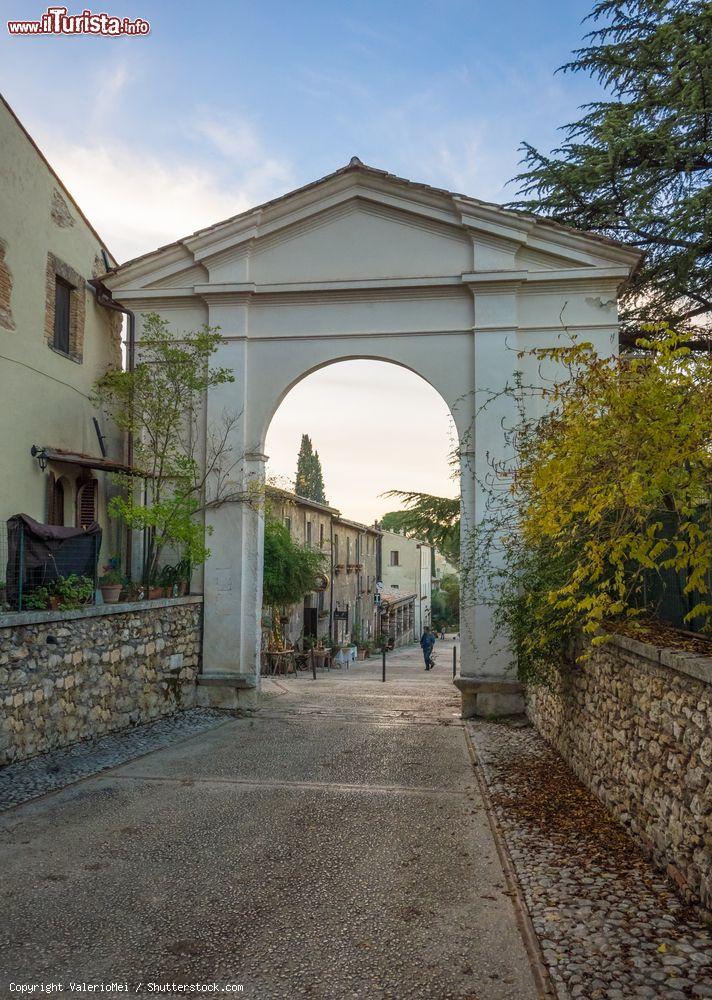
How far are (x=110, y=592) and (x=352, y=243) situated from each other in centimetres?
607

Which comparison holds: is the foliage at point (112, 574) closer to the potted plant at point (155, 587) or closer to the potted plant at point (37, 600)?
the potted plant at point (155, 587)

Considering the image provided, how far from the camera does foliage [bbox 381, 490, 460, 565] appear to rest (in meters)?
14.7

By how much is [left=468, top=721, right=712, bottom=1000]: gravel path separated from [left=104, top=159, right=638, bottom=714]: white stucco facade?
4.19m

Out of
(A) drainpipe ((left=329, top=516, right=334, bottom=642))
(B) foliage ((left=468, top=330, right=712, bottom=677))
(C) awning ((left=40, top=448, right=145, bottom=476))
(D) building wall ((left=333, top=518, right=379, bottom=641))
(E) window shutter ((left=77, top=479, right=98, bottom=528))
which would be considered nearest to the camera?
(B) foliage ((left=468, top=330, right=712, bottom=677))

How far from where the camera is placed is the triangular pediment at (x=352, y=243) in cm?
1068

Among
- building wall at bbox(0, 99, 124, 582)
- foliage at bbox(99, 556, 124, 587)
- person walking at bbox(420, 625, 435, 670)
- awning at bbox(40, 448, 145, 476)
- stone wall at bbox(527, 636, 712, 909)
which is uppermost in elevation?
building wall at bbox(0, 99, 124, 582)

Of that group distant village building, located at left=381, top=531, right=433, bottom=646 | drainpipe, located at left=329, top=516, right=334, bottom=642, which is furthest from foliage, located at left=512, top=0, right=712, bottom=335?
distant village building, located at left=381, top=531, right=433, bottom=646

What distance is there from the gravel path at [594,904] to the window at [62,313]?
8242mm

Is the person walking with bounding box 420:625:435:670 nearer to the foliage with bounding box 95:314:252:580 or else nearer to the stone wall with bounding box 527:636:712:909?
the foliage with bounding box 95:314:252:580

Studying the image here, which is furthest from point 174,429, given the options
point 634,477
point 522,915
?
point 522,915

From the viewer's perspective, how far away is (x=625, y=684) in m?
5.47

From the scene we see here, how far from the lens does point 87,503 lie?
11.1m

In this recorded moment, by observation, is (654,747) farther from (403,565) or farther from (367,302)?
(403,565)

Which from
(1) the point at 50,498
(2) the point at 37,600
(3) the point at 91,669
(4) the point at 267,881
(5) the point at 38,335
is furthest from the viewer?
(1) the point at 50,498
